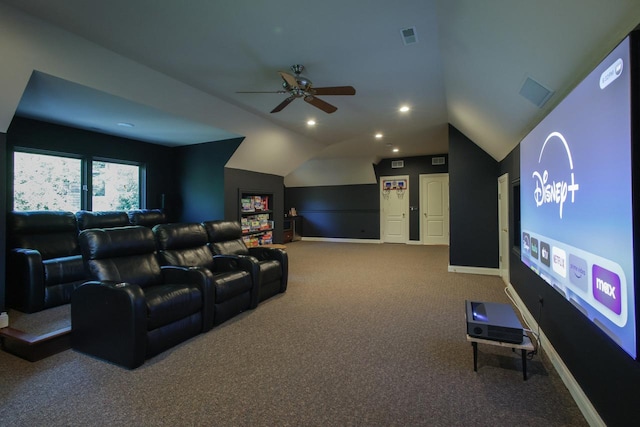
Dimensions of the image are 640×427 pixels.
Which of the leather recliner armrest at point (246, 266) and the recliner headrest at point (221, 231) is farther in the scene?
the recliner headrest at point (221, 231)

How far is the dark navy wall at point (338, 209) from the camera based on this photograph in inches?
386

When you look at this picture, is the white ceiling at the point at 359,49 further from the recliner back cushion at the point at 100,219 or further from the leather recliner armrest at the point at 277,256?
the leather recliner armrest at the point at 277,256

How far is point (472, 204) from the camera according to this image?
5.42 m

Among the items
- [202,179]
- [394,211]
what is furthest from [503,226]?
[202,179]

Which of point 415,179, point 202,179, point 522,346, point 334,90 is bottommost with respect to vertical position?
point 522,346

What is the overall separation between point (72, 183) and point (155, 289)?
3528 mm

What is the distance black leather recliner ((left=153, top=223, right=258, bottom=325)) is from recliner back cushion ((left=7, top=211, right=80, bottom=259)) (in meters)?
1.61

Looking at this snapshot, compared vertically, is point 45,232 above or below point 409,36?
below

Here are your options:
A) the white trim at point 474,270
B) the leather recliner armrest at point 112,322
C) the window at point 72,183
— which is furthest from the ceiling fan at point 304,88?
the window at point 72,183

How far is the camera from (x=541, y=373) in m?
2.25

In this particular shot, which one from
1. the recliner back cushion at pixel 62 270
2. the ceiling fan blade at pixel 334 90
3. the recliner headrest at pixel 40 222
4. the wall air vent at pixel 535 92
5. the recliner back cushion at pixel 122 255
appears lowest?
the recliner back cushion at pixel 62 270

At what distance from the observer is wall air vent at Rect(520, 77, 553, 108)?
224cm

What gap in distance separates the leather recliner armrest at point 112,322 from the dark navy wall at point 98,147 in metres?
1.65

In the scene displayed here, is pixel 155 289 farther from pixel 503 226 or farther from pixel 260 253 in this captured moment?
pixel 503 226
